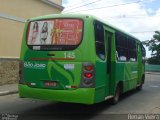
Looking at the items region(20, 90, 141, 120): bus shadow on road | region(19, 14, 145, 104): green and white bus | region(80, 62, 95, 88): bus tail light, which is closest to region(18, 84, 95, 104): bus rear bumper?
region(19, 14, 145, 104): green and white bus

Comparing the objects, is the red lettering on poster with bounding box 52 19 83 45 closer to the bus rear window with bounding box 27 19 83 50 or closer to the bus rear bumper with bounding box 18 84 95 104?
the bus rear window with bounding box 27 19 83 50

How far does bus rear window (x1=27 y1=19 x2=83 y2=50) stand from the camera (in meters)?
10.1

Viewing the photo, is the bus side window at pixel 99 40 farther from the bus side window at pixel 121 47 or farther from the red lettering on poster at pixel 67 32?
the bus side window at pixel 121 47

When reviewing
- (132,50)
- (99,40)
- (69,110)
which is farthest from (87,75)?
(132,50)

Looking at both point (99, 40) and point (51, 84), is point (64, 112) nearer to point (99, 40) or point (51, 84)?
point (51, 84)

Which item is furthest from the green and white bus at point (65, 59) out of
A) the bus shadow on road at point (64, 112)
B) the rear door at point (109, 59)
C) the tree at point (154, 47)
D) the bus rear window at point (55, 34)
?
the tree at point (154, 47)

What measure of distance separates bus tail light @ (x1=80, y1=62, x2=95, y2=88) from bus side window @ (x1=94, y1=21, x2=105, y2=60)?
65 cm

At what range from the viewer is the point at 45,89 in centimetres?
1012

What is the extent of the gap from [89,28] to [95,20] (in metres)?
0.50

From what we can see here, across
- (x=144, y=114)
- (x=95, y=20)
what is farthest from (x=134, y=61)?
(x=95, y=20)

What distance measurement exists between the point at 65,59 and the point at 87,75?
78 cm

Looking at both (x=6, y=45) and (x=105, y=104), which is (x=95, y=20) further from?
(x=6, y=45)

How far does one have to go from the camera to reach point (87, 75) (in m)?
9.77

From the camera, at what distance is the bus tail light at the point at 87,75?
973 centimetres
